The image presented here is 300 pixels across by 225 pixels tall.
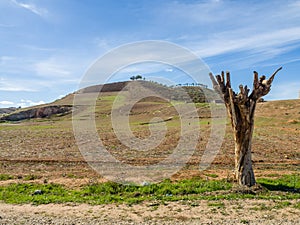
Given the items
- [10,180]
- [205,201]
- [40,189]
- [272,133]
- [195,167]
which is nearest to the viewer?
[205,201]

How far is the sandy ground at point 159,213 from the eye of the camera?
9359 mm

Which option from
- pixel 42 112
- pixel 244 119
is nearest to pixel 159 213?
pixel 244 119

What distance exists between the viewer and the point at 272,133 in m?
32.3

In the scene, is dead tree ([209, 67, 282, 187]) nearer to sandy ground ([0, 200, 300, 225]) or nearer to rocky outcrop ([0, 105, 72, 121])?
sandy ground ([0, 200, 300, 225])

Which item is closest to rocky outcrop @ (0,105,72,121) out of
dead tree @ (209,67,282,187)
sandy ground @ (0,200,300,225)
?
dead tree @ (209,67,282,187)

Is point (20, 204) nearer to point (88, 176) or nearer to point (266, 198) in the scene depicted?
point (88, 176)

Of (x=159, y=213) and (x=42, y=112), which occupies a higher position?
(x=42, y=112)

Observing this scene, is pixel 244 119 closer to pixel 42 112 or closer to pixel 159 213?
pixel 159 213

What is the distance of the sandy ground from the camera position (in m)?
9.36

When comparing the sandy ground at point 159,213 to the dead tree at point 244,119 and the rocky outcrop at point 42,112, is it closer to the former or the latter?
the dead tree at point 244,119

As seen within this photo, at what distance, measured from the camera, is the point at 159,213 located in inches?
395

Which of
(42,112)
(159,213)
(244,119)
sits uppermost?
(42,112)

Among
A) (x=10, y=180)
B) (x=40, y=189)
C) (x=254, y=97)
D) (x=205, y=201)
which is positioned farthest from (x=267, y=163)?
(x=10, y=180)

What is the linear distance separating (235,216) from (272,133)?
24794mm
